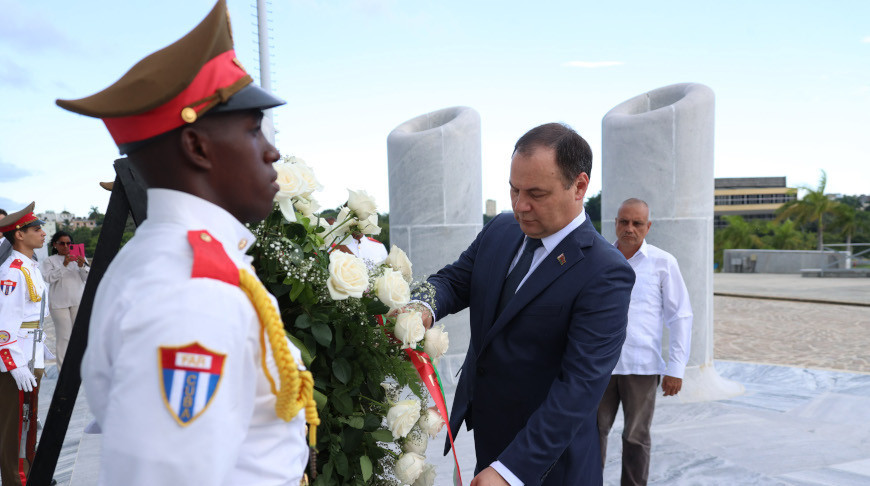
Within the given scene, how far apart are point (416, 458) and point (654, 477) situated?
352cm

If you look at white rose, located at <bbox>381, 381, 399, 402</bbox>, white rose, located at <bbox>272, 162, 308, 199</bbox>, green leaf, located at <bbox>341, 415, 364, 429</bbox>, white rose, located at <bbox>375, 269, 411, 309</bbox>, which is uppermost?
white rose, located at <bbox>272, 162, 308, 199</bbox>

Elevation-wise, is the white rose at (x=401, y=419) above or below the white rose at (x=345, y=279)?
below

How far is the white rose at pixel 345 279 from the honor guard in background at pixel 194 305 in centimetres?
39

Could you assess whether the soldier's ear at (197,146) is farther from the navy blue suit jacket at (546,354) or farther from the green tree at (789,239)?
the green tree at (789,239)

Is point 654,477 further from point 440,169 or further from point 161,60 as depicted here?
point 161,60

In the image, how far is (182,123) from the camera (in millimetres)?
1056

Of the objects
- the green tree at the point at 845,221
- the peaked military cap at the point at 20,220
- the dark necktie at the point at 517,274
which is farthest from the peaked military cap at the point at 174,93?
the green tree at the point at 845,221

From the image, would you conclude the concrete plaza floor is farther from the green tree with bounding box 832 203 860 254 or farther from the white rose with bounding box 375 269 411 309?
the green tree with bounding box 832 203 860 254

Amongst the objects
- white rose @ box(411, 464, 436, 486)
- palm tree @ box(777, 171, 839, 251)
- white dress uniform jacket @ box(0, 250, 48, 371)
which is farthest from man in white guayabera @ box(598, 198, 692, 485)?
palm tree @ box(777, 171, 839, 251)

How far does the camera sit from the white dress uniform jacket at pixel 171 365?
91cm

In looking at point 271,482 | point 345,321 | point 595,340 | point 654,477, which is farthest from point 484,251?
point 654,477

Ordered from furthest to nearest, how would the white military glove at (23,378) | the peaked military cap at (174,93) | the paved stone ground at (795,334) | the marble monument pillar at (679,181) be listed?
the paved stone ground at (795,334)
the marble monument pillar at (679,181)
the white military glove at (23,378)
the peaked military cap at (174,93)

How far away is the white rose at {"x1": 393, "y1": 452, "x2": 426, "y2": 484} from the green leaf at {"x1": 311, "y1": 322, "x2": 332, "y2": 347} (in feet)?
1.57

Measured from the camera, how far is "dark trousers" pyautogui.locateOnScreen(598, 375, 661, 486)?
3.97 m
